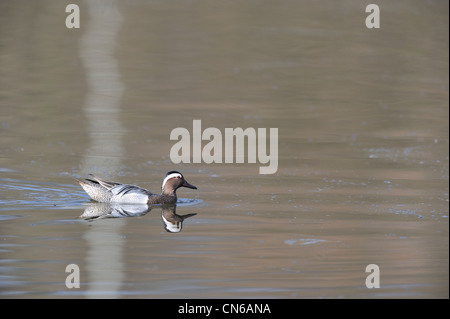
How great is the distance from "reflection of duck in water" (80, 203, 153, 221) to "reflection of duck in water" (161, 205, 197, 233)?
21 cm

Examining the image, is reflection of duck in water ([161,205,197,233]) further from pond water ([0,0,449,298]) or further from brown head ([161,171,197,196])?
brown head ([161,171,197,196])

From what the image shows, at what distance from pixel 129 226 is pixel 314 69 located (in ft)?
35.7

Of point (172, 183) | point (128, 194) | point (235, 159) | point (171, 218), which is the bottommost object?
point (171, 218)

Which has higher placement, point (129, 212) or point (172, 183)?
point (172, 183)

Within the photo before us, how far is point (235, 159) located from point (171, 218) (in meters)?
2.91

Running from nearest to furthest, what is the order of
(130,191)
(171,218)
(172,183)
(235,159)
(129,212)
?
1. (171,218)
2. (129,212)
3. (130,191)
4. (172,183)
5. (235,159)

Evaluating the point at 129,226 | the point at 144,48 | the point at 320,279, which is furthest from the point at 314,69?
the point at 320,279

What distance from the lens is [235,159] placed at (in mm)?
12602

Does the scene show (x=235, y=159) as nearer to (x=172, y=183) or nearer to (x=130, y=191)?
(x=172, y=183)

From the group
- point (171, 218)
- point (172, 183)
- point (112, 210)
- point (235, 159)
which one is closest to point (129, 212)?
point (112, 210)

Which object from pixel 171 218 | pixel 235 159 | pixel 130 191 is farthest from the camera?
pixel 235 159

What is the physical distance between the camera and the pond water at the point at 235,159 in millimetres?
7875

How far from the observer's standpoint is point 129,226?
9336mm

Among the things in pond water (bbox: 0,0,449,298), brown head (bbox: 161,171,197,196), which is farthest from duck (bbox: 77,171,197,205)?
pond water (bbox: 0,0,449,298)
